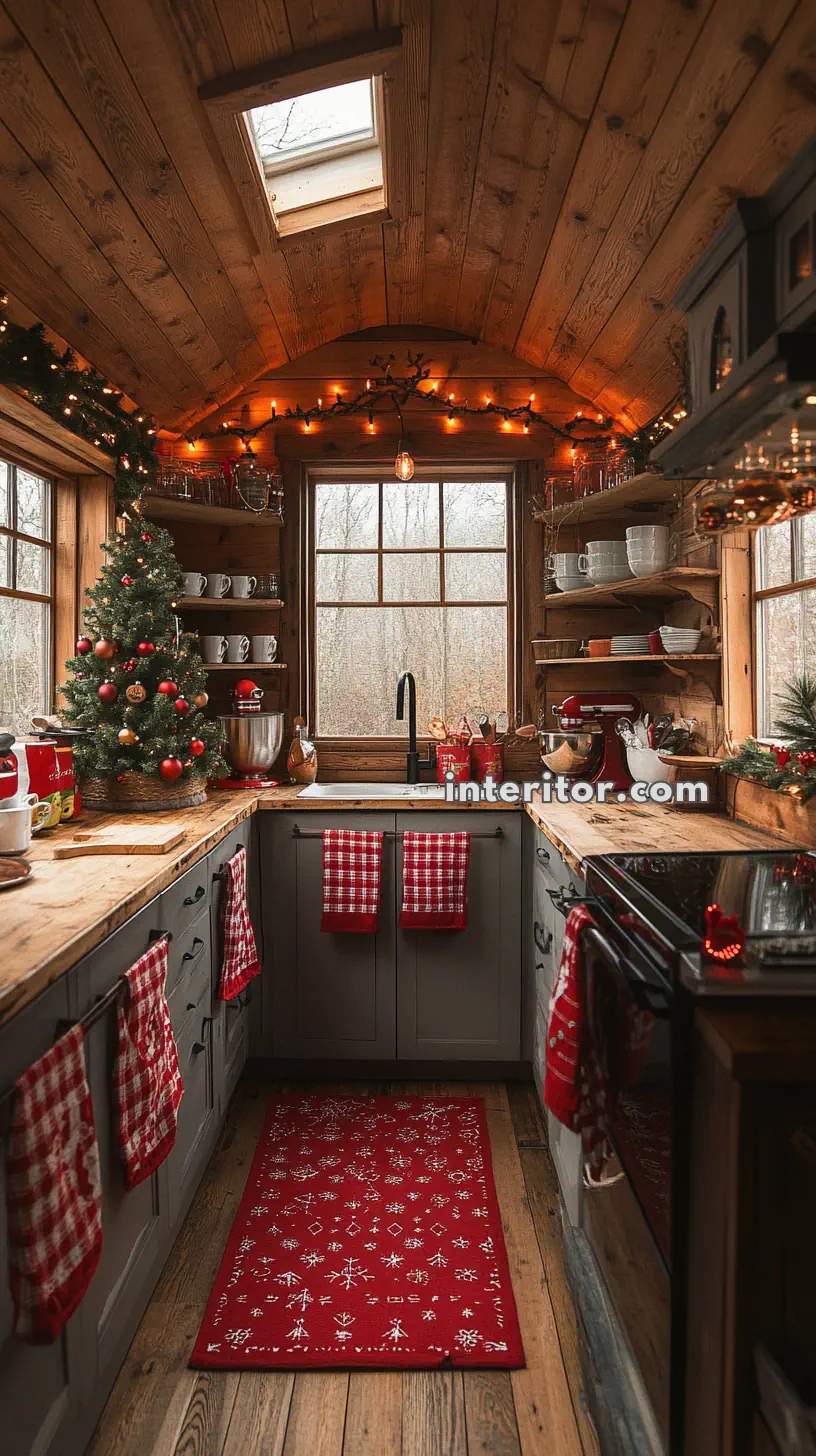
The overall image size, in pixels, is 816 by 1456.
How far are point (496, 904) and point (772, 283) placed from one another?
6.73 ft

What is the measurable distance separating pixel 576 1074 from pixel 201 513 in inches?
98.8

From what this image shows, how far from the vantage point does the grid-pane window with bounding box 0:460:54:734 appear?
2.70 m

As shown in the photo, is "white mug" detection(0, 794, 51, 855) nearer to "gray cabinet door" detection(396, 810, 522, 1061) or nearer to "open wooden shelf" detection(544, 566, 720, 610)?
"gray cabinet door" detection(396, 810, 522, 1061)

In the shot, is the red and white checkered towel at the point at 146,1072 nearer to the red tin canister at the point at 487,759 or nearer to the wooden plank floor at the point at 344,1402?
the wooden plank floor at the point at 344,1402

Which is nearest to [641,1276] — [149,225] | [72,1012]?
[72,1012]

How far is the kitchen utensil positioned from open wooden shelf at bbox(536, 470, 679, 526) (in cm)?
216

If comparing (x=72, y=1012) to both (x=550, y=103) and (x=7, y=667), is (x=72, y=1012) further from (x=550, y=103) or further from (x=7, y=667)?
(x=550, y=103)

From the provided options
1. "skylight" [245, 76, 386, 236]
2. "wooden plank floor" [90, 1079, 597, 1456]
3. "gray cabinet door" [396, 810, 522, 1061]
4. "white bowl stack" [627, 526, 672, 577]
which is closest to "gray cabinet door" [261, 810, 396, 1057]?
"gray cabinet door" [396, 810, 522, 1061]

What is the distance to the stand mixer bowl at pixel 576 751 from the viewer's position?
3.19m

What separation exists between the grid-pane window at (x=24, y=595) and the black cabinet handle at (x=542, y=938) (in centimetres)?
166

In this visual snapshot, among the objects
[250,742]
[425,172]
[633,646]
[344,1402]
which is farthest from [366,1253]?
[425,172]

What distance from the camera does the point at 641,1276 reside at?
146 cm

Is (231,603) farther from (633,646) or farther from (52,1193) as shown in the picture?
(52,1193)

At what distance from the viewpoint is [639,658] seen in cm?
317
